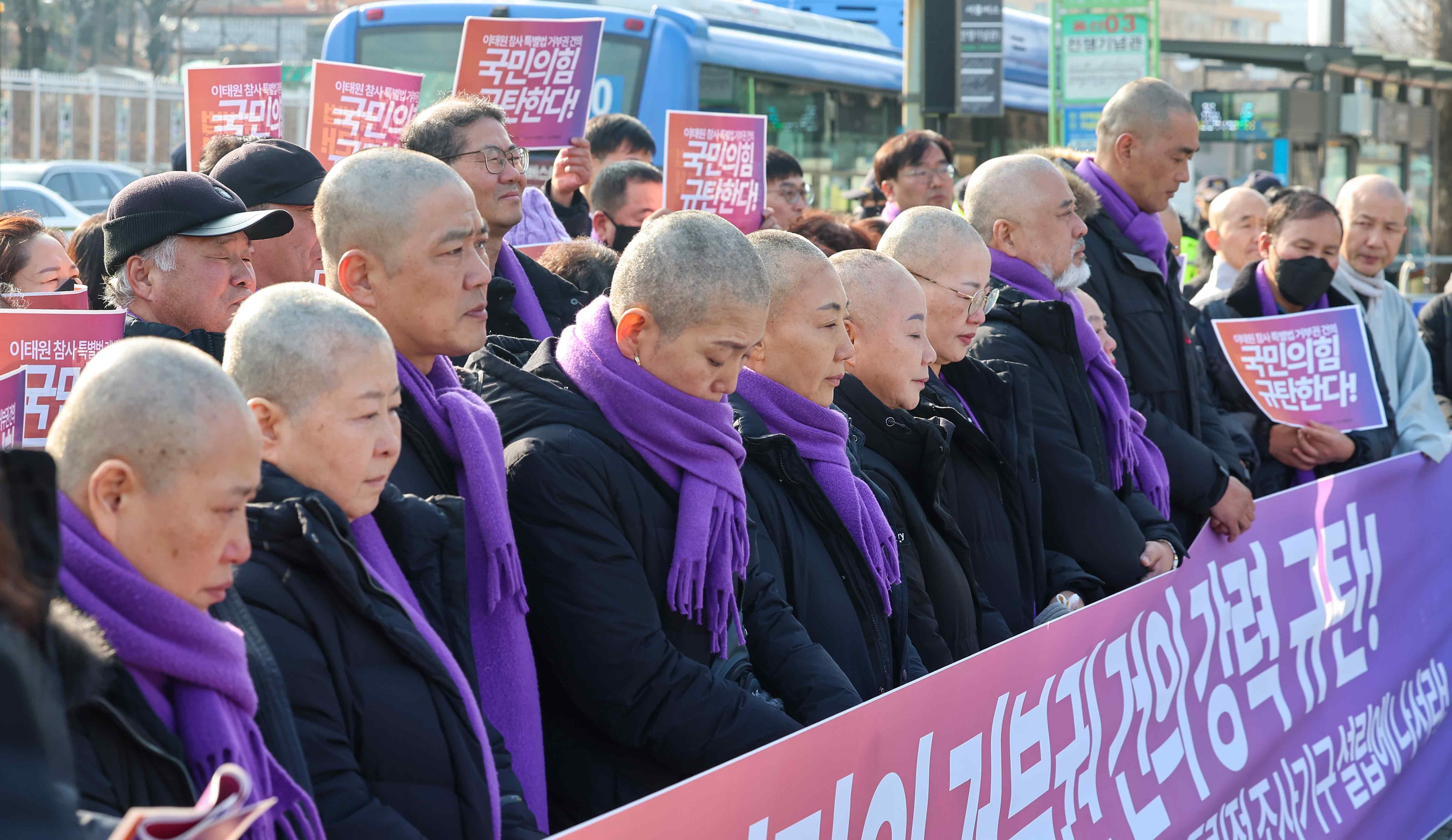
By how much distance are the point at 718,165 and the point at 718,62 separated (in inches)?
255

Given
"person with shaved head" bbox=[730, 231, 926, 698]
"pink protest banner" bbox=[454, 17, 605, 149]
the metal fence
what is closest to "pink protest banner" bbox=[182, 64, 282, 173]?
"pink protest banner" bbox=[454, 17, 605, 149]

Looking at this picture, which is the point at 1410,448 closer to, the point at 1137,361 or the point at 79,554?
the point at 1137,361

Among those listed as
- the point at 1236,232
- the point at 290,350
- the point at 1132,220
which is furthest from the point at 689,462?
the point at 1236,232

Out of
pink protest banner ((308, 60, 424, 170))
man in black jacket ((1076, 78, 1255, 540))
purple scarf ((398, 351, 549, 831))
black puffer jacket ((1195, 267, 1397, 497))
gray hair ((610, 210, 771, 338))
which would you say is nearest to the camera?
purple scarf ((398, 351, 549, 831))

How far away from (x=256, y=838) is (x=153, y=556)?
38 centimetres

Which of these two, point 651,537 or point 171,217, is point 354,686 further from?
point 171,217

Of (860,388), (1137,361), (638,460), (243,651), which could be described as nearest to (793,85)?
(1137,361)

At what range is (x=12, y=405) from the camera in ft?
9.16

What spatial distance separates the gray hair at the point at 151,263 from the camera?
3.34m

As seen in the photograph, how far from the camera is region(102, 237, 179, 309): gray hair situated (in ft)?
10.9

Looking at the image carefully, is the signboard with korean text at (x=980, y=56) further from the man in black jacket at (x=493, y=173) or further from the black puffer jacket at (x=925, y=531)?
the black puffer jacket at (x=925, y=531)

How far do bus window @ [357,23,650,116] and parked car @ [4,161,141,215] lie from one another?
30.5 feet

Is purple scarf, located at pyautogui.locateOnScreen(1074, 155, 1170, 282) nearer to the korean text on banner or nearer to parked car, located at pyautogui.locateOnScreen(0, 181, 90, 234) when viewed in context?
the korean text on banner

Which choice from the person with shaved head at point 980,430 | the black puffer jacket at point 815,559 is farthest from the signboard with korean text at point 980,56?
the black puffer jacket at point 815,559
